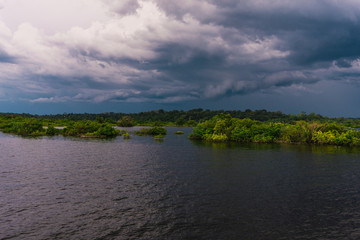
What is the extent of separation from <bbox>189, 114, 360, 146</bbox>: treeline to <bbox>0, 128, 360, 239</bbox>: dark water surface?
44.8m

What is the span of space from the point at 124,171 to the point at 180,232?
2570 cm

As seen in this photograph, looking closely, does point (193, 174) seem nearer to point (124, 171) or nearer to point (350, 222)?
point (124, 171)

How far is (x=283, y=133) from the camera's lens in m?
101

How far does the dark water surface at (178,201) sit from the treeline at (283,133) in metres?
44.8

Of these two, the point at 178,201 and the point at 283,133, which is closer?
the point at 178,201

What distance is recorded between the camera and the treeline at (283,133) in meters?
90.6

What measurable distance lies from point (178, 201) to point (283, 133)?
83.0m

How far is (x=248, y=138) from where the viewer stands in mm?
102125

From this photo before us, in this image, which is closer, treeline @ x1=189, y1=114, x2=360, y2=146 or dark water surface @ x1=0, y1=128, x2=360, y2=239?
dark water surface @ x1=0, y1=128, x2=360, y2=239

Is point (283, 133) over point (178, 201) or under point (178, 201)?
over

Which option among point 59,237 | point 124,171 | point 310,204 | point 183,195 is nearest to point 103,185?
point 124,171

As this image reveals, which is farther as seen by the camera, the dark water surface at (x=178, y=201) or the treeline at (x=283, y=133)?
the treeline at (x=283, y=133)

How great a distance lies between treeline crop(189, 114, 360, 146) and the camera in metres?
90.6

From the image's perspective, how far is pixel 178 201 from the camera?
30.4m
